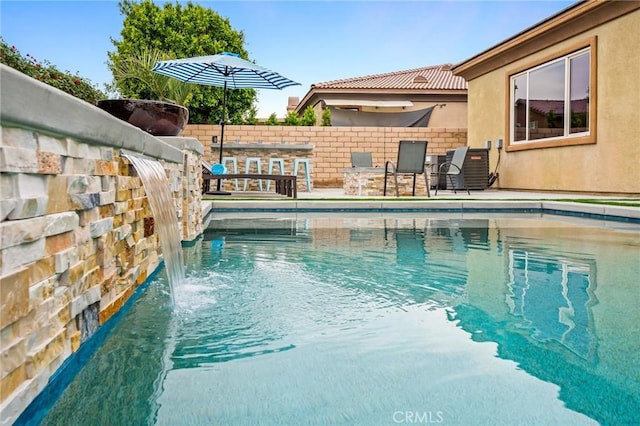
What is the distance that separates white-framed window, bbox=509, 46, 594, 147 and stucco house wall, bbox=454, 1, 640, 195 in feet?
0.54

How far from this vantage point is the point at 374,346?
199 cm

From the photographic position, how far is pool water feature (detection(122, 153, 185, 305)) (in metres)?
2.58

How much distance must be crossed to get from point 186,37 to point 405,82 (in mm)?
9623

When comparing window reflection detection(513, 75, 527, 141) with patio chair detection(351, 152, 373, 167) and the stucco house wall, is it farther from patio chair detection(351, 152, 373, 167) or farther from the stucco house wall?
patio chair detection(351, 152, 373, 167)

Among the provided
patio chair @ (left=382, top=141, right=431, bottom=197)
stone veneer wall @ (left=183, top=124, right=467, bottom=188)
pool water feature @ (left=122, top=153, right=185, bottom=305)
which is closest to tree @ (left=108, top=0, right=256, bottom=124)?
stone veneer wall @ (left=183, top=124, right=467, bottom=188)

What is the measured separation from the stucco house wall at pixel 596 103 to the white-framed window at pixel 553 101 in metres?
0.16

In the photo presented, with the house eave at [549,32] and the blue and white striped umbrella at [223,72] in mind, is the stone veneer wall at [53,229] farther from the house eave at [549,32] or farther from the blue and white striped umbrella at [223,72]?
the house eave at [549,32]

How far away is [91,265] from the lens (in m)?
1.93

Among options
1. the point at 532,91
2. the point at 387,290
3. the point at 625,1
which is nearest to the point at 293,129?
the point at 532,91

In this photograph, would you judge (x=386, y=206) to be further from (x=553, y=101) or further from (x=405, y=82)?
(x=405, y=82)

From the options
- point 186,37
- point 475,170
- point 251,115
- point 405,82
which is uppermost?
point 186,37

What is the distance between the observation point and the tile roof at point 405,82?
64.8 ft

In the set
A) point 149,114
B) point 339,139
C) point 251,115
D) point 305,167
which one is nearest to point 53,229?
point 149,114

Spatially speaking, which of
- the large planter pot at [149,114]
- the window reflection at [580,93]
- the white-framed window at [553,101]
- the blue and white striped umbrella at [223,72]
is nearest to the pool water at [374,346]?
the large planter pot at [149,114]
